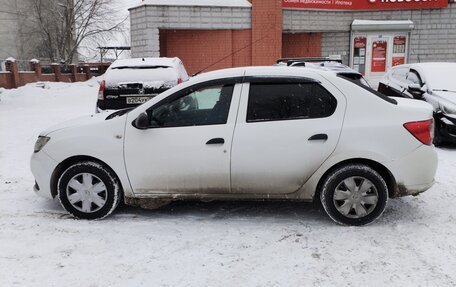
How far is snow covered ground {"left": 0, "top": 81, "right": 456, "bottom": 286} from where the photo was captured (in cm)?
338

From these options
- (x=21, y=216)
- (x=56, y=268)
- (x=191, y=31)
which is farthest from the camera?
(x=191, y=31)

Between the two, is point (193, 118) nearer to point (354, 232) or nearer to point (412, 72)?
point (354, 232)

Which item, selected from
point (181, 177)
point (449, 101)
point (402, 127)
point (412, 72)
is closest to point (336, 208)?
point (402, 127)

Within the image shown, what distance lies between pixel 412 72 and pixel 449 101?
183 cm

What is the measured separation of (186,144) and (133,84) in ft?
12.6

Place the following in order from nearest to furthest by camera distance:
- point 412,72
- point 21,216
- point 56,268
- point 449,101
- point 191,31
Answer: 1. point 56,268
2. point 21,216
3. point 449,101
4. point 412,72
5. point 191,31

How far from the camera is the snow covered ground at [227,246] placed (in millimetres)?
3377

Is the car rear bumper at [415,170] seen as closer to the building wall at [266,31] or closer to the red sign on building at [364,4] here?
the building wall at [266,31]

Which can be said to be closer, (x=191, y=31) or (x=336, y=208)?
(x=336, y=208)

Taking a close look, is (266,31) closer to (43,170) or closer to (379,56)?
(379,56)

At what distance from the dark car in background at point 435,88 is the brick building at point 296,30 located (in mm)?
9092

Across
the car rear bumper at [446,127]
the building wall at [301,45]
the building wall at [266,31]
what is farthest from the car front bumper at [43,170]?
the building wall at [301,45]

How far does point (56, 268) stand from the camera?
354 cm

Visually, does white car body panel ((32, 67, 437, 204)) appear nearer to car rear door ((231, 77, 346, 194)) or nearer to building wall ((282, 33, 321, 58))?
car rear door ((231, 77, 346, 194))
